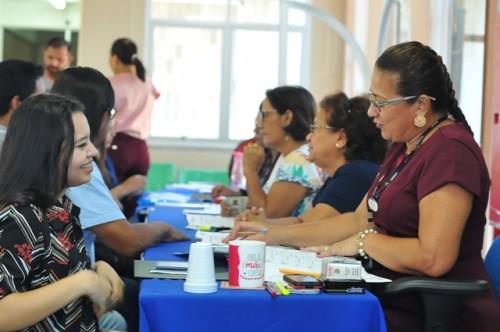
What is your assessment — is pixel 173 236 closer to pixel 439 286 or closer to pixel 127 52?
pixel 439 286

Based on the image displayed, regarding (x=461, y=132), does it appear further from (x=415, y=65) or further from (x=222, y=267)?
(x=222, y=267)

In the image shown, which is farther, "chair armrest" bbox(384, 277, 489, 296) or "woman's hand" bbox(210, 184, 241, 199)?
"woman's hand" bbox(210, 184, 241, 199)

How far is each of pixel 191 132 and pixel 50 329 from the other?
23.1 feet

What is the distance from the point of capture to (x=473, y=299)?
198 cm

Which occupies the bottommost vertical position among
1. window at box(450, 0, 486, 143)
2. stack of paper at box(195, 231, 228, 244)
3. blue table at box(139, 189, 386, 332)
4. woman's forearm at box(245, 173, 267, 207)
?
blue table at box(139, 189, 386, 332)

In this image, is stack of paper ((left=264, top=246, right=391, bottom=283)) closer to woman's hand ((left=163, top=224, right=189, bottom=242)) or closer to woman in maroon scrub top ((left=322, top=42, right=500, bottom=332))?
woman in maroon scrub top ((left=322, top=42, right=500, bottom=332))

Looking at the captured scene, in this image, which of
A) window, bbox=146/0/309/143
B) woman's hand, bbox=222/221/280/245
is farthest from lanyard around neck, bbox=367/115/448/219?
window, bbox=146/0/309/143

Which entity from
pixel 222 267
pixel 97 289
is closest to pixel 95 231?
pixel 222 267

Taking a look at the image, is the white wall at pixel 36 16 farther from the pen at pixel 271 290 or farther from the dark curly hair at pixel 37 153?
the pen at pixel 271 290

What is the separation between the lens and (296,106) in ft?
11.6

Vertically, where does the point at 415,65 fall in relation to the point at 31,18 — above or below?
below

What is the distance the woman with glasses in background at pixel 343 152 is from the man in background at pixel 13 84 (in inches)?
39.5

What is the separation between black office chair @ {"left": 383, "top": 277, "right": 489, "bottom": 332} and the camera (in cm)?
187

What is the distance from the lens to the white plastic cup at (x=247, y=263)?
1749mm
